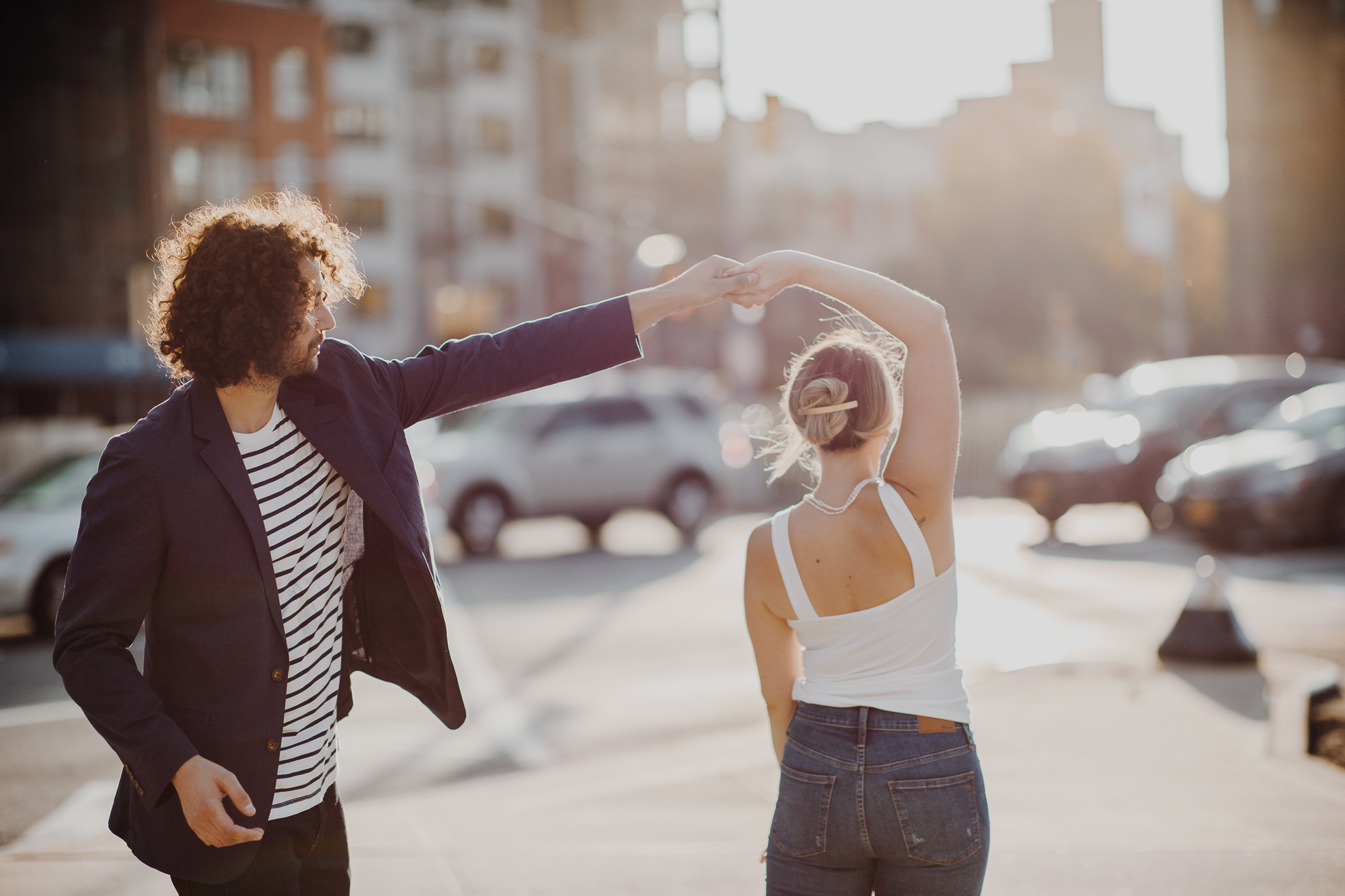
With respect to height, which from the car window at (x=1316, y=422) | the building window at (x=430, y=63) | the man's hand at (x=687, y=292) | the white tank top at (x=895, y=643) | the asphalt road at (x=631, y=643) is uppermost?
the building window at (x=430, y=63)

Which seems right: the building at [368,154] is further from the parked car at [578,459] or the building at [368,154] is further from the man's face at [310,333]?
the man's face at [310,333]

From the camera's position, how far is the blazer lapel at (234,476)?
2.33 m

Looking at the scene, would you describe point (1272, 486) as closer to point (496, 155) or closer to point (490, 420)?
point (490, 420)

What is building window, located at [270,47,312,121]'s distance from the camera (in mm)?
45469

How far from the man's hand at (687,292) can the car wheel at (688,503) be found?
47.9 feet

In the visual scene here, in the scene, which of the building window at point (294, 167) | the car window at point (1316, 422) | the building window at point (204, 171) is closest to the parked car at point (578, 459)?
the car window at point (1316, 422)

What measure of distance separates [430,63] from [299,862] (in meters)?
54.9

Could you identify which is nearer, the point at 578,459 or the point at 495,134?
the point at 578,459

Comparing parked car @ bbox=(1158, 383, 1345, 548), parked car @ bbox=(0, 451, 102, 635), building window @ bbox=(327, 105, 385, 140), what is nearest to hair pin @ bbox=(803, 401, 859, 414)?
parked car @ bbox=(0, 451, 102, 635)

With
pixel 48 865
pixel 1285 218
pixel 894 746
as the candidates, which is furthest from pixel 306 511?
pixel 1285 218

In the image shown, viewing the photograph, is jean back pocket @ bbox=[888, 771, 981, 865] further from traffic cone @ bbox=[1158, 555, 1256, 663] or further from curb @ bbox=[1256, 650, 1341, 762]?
traffic cone @ bbox=[1158, 555, 1256, 663]

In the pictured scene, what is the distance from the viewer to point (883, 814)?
244cm

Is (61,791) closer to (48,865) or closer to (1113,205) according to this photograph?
(48,865)

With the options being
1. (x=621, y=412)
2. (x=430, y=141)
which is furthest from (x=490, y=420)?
(x=430, y=141)
